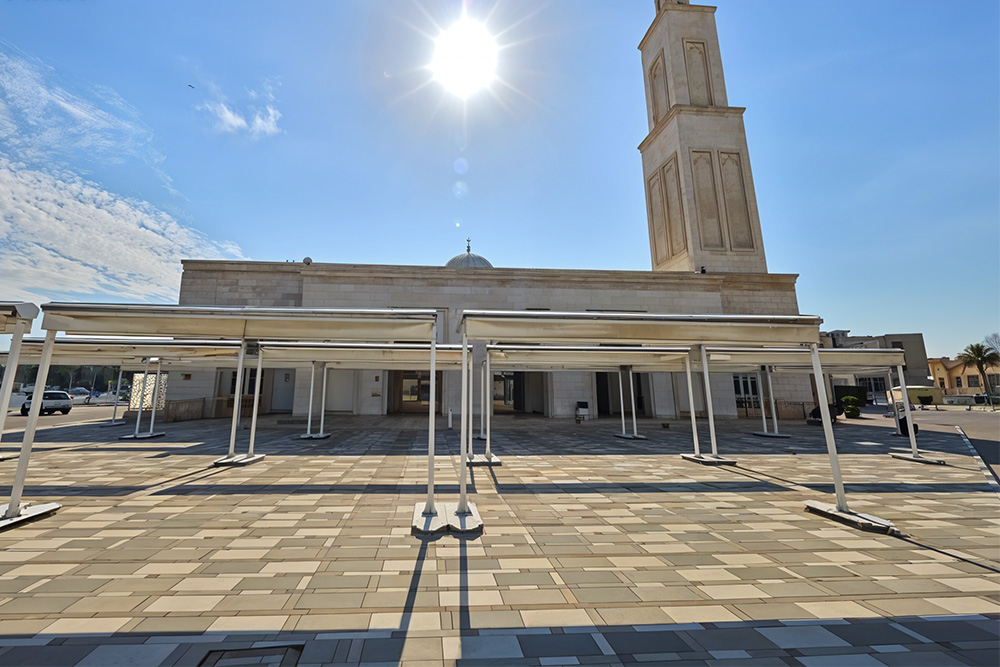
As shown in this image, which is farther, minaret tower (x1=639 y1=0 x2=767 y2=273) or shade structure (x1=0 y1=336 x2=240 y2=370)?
minaret tower (x1=639 y1=0 x2=767 y2=273)

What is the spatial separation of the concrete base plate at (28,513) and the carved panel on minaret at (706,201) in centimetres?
2912

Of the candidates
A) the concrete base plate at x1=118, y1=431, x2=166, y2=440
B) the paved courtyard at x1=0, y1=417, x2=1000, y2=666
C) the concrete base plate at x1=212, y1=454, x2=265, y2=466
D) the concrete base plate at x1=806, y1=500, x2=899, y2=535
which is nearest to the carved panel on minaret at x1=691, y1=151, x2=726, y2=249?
the paved courtyard at x1=0, y1=417, x2=1000, y2=666

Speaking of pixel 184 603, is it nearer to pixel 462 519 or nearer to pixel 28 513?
pixel 462 519

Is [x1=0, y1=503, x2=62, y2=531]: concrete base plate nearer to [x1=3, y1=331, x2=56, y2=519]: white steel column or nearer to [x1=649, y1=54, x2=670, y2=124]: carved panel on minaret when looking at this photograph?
[x1=3, y1=331, x2=56, y2=519]: white steel column

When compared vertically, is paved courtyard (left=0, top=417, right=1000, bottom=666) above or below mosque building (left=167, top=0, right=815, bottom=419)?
below

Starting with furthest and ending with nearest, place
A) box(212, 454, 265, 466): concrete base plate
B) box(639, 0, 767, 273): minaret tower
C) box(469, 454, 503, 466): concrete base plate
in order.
Result: 1. box(639, 0, 767, 273): minaret tower
2. box(469, 454, 503, 466): concrete base plate
3. box(212, 454, 265, 466): concrete base plate

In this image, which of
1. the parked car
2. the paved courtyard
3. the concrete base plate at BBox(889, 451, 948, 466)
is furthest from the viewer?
the parked car

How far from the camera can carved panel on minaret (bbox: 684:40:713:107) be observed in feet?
90.6

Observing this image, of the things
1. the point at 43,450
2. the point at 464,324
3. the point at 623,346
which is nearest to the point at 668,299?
the point at 623,346

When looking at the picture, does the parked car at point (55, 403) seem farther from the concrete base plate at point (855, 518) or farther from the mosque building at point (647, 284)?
the concrete base plate at point (855, 518)

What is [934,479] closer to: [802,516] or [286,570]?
[802,516]

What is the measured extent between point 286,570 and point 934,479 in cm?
1150

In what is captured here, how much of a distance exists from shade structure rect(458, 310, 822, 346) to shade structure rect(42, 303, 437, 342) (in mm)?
997

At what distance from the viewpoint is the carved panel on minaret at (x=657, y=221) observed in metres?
28.4
